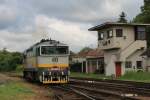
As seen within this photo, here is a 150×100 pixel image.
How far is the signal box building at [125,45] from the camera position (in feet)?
211

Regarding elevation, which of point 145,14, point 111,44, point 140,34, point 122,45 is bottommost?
point 122,45

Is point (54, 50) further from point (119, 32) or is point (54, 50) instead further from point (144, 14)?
point (144, 14)

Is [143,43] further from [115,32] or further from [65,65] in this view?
[65,65]

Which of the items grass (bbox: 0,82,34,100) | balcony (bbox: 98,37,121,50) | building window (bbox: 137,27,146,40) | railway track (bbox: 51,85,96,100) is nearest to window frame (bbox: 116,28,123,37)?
balcony (bbox: 98,37,121,50)

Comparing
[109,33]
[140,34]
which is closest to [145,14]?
[140,34]

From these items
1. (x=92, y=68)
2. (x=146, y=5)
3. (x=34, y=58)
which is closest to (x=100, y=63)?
(x=92, y=68)

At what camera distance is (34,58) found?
Answer: 123ft

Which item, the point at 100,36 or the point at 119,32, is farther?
the point at 100,36

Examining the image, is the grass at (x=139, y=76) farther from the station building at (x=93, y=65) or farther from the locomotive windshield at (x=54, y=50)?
the station building at (x=93, y=65)

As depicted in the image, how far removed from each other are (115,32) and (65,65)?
96.9 feet

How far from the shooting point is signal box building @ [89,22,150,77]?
64.2 m

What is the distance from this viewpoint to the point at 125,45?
64625 millimetres

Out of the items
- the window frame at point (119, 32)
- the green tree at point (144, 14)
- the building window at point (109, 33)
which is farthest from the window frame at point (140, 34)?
the green tree at point (144, 14)

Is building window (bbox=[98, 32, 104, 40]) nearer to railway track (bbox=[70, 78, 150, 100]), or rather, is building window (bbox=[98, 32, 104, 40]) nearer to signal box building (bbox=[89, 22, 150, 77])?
signal box building (bbox=[89, 22, 150, 77])
